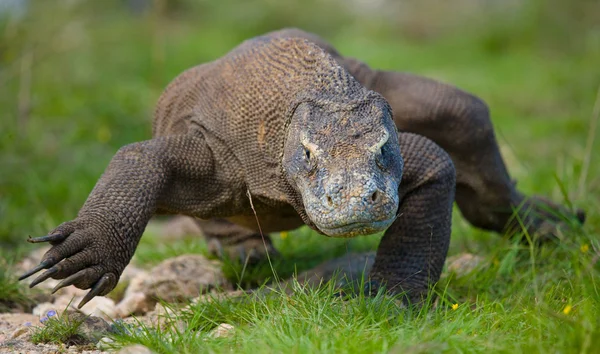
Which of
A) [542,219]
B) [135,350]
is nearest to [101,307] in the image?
[135,350]

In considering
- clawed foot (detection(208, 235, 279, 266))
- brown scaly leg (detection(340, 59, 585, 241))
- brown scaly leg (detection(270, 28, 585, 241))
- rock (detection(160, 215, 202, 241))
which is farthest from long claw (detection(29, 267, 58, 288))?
rock (detection(160, 215, 202, 241))

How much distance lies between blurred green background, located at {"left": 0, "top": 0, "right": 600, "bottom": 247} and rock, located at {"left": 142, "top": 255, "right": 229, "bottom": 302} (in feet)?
5.54

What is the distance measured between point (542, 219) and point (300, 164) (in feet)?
8.39

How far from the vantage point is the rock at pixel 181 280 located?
441 cm

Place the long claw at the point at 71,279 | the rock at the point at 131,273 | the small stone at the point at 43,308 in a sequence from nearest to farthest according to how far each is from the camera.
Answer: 1. the long claw at the point at 71,279
2. the small stone at the point at 43,308
3. the rock at the point at 131,273

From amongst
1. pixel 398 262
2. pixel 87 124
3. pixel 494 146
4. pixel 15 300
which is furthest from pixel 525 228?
pixel 87 124

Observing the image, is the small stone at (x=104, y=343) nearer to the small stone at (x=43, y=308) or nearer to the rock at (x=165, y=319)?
the rock at (x=165, y=319)

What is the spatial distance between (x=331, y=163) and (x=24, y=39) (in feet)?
21.5

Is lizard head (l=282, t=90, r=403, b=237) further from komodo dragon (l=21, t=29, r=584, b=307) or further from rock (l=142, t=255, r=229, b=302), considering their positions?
rock (l=142, t=255, r=229, b=302)

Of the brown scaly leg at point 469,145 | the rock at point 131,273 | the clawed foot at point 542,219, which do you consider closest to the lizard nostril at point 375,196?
the brown scaly leg at point 469,145

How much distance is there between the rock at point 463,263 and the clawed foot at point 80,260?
1899 millimetres

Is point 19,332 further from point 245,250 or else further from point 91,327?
point 245,250

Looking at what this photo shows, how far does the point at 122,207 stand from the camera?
3.69m

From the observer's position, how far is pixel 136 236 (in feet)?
12.2
